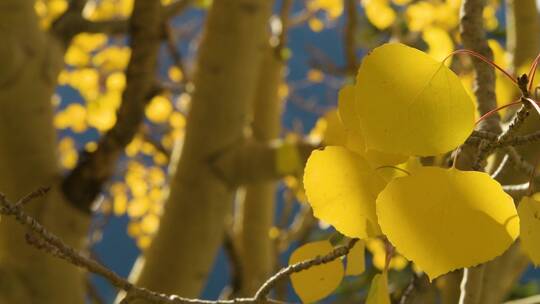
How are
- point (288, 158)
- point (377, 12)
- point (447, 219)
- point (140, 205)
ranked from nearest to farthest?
point (447, 219) → point (288, 158) → point (377, 12) → point (140, 205)

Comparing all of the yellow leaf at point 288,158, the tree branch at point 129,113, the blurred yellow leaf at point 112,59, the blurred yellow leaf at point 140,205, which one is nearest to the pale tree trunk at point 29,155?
the tree branch at point 129,113

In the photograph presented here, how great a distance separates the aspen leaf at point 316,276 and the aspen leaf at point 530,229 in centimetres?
12

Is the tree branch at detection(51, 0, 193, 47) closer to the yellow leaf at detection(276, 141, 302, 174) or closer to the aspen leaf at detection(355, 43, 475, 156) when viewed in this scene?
the yellow leaf at detection(276, 141, 302, 174)

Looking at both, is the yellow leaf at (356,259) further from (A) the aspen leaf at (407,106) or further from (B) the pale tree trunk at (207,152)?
(B) the pale tree trunk at (207,152)

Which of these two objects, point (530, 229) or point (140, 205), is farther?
point (140, 205)

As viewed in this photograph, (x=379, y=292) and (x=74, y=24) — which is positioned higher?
(x=379, y=292)

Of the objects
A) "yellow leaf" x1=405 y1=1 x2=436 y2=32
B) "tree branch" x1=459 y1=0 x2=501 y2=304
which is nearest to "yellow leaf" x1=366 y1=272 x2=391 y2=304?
"tree branch" x1=459 y1=0 x2=501 y2=304

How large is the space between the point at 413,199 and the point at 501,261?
40cm

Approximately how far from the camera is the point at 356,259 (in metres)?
0.39

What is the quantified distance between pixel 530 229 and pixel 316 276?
13 cm

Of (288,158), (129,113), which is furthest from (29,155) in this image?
(288,158)

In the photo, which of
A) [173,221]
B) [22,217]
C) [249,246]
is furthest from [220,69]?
[22,217]

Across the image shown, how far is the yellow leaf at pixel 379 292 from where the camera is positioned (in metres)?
0.33

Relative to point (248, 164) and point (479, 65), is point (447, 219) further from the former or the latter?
point (248, 164)
